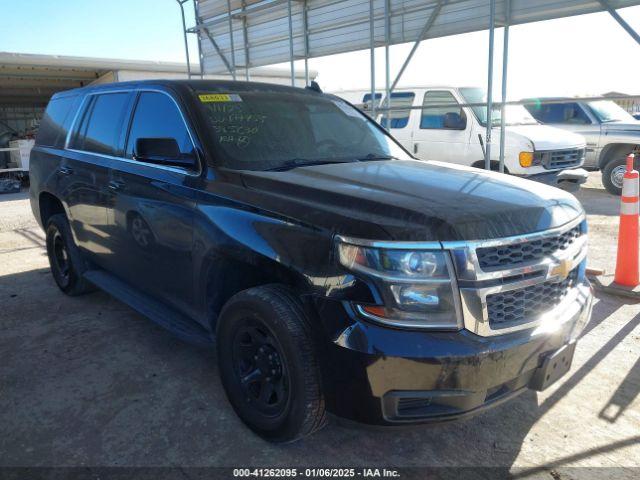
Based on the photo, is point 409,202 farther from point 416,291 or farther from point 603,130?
point 603,130

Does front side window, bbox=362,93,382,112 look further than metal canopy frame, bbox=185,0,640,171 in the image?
Yes

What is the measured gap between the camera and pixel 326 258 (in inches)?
84.0

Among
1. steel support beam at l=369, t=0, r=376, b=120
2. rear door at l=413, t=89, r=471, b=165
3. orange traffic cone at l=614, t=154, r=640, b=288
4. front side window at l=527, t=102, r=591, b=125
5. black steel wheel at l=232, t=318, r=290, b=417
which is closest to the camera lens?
black steel wheel at l=232, t=318, r=290, b=417

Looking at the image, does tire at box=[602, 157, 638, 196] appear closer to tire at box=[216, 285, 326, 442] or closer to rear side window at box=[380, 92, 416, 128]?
rear side window at box=[380, 92, 416, 128]

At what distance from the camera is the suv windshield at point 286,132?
2.99m

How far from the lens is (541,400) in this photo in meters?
2.90

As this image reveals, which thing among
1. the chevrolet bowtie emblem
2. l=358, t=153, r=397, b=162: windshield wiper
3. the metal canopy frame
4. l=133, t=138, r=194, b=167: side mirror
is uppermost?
the metal canopy frame

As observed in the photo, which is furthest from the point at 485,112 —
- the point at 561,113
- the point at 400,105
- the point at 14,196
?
the point at 14,196

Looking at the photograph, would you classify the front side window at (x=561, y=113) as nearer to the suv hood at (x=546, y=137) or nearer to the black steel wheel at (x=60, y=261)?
the suv hood at (x=546, y=137)

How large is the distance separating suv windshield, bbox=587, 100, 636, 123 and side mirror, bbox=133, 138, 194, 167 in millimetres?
10168

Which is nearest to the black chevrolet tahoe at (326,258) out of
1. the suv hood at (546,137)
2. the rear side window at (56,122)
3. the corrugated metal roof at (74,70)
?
the rear side window at (56,122)

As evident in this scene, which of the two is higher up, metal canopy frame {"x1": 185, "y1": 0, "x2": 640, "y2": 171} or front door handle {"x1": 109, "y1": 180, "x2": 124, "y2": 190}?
metal canopy frame {"x1": 185, "y1": 0, "x2": 640, "y2": 171}

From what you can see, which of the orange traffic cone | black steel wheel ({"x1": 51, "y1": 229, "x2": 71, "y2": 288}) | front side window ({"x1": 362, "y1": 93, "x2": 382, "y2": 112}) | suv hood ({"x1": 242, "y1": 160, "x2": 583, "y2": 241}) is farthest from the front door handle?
front side window ({"x1": 362, "y1": 93, "x2": 382, "y2": 112})

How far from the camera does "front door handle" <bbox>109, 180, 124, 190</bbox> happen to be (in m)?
3.49
